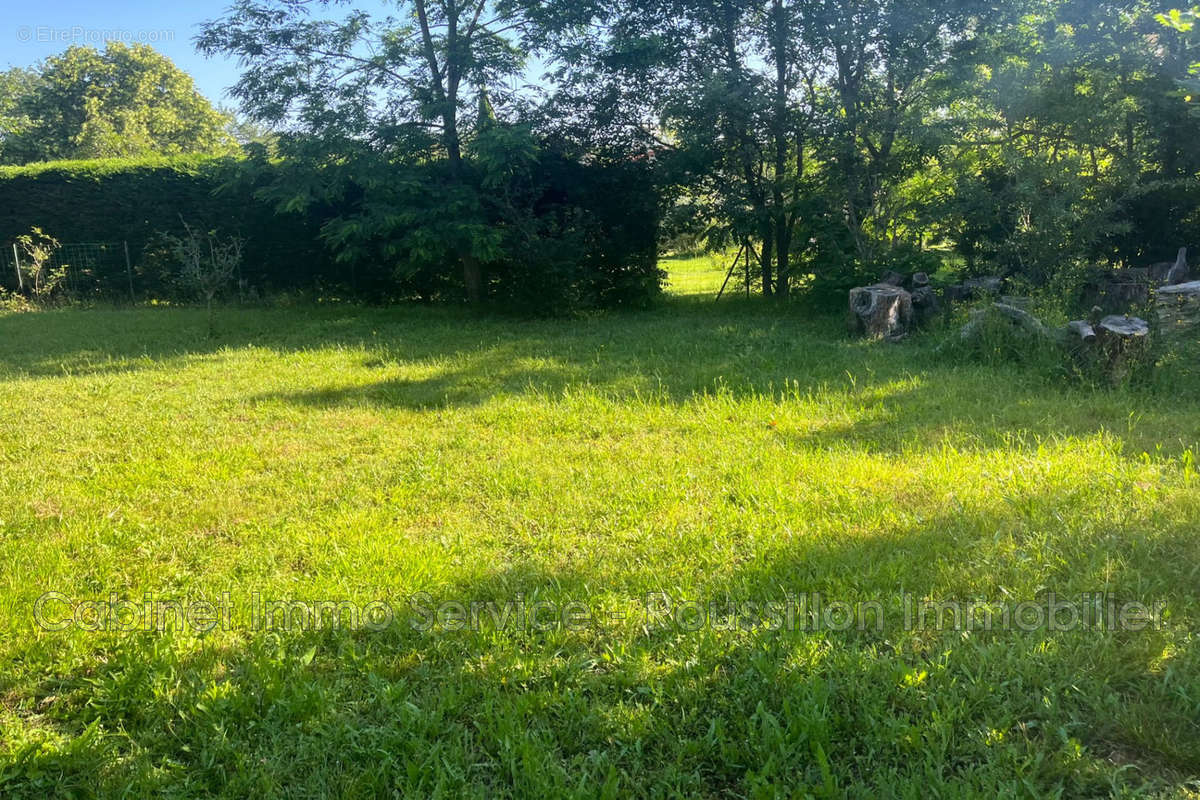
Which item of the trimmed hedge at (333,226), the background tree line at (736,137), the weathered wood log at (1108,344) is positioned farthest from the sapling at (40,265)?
the weathered wood log at (1108,344)

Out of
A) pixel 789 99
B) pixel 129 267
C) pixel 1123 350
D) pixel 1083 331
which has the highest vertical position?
pixel 789 99

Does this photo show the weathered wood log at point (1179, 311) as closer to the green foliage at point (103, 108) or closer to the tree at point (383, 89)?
the tree at point (383, 89)

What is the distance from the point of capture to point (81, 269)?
12.3 metres

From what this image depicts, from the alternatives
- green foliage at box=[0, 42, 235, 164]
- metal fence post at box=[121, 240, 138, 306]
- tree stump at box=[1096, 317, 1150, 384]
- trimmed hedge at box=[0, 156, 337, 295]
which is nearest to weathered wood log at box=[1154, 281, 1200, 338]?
tree stump at box=[1096, 317, 1150, 384]

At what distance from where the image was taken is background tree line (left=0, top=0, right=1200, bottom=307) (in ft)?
28.9

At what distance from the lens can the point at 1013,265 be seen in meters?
8.51

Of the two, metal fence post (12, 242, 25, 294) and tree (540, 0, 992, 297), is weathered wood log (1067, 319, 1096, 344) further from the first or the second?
metal fence post (12, 242, 25, 294)

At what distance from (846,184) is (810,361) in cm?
447

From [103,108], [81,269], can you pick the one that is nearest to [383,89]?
[81,269]

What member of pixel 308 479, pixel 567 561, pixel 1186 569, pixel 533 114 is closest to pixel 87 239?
pixel 533 114

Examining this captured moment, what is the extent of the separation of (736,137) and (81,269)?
10.9 metres

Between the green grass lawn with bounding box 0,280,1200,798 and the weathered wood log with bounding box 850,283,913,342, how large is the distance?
234 centimetres

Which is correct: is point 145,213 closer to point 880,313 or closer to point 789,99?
point 789,99

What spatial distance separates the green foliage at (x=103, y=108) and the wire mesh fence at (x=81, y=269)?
15.8m
